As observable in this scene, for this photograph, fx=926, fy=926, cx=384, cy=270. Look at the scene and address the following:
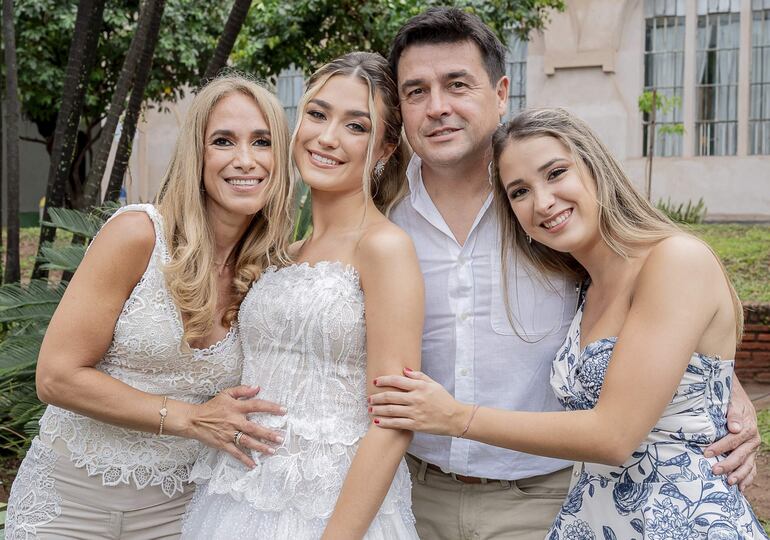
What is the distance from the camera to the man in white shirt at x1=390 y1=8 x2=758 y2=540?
275 cm

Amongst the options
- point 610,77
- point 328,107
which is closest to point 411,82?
point 328,107

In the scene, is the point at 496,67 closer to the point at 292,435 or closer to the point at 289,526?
the point at 292,435

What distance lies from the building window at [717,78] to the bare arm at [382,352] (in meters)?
16.1

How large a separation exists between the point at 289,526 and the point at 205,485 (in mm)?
380

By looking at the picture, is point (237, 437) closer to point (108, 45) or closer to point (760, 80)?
point (108, 45)

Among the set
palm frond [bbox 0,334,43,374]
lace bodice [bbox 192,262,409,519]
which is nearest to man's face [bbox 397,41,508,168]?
lace bodice [bbox 192,262,409,519]

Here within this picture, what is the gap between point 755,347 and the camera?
26.4 ft

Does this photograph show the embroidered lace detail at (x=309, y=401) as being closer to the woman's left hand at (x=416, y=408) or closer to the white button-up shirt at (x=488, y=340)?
the woman's left hand at (x=416, y=408)

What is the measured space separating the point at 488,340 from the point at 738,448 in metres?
0.75

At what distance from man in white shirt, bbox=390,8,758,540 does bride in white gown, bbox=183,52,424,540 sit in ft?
0.74

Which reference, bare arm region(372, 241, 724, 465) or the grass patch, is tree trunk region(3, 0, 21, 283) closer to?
bare arm region(372, 241, 724, 465)

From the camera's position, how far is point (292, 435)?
8.11 ft

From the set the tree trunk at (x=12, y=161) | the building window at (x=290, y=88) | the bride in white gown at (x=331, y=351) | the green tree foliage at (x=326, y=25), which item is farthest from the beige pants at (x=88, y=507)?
the building window at (x=290, y=88)

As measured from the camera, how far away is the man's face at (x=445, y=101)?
2773 mm
